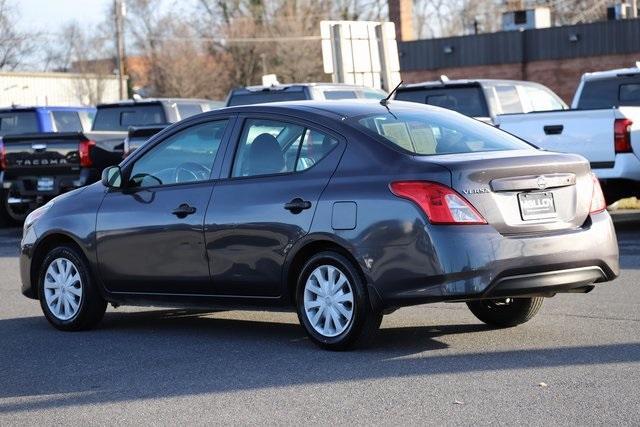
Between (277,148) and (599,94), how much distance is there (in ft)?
34.5

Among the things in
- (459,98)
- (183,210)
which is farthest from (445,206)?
(459,98)

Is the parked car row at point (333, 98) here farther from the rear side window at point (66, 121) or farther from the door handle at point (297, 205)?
the door handle at point (297, 205)

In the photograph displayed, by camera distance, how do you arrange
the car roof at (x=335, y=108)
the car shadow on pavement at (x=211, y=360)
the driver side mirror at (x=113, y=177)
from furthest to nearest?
the driver side mirror at (x=113, y=177)
the car roof at (x=335, y=108)
the car shadow on pavement at (x=211, y=360)

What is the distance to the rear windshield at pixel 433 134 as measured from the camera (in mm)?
8055

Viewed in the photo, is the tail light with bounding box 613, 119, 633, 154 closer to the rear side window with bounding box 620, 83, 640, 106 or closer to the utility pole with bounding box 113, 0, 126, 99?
the rear side window with bounding box 620, 83, 640, 106

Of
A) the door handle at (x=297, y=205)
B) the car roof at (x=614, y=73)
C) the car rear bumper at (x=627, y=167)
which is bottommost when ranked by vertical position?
the car rear bumper at (x=627, y=167)

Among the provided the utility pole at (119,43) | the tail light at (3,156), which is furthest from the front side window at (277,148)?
the utility pole at (119,43)

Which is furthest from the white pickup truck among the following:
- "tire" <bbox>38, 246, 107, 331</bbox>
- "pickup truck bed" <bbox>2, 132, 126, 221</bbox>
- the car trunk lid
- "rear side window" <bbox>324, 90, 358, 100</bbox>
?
"tire" <bbox>38, 246, 107, 331</bbox>

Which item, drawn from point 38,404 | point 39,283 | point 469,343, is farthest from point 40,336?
point 469,343

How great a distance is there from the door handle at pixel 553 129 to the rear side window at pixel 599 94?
2434mm

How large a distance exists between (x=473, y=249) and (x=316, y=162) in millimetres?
1346

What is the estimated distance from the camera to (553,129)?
15.5 m

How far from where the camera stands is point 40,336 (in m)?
9.31

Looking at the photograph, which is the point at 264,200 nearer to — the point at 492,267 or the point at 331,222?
the point at 331,222
